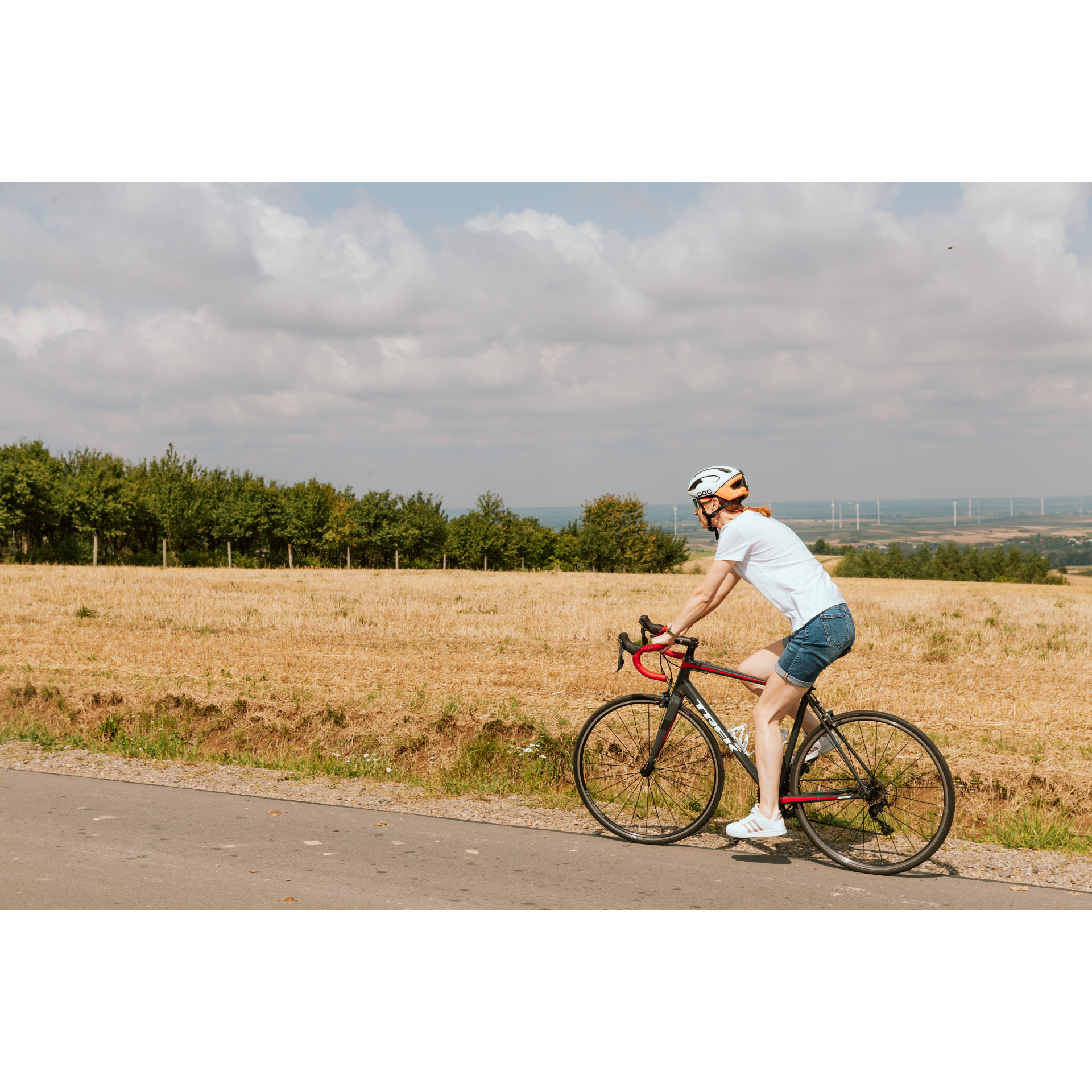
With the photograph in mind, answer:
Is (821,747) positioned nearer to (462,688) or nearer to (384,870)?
(384,870)

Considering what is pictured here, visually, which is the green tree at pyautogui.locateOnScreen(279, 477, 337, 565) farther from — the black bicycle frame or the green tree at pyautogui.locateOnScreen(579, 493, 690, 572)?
the black bicycle frame

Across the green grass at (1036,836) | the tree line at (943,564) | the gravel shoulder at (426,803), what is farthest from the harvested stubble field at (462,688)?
the tree line at (943,564)

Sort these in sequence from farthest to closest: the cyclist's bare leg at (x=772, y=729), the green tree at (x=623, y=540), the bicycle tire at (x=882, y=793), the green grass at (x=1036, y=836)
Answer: the green tree at (x=623, y=540), the green grass at (x=1036, y=836), the cyclist's bare leg at (x=772, y=729), the bicycle tire at (x=882, y=793)

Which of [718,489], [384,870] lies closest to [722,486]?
[718,489]

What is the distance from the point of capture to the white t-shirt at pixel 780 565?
530 cm

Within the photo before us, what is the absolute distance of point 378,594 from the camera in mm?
30641

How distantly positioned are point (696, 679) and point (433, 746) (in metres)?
5.07

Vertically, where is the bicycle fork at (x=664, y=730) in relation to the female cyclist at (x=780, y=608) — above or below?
below

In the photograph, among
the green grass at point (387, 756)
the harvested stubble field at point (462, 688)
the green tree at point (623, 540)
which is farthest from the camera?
the green tree at point (623, 540)

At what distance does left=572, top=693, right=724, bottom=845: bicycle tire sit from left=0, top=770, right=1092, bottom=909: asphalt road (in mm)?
279

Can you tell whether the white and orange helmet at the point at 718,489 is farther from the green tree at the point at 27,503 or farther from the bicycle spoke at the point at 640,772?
the green tree at the point at 27,503

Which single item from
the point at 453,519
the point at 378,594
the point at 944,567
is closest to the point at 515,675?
the point at 378,594

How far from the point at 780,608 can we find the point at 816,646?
0.98 ft

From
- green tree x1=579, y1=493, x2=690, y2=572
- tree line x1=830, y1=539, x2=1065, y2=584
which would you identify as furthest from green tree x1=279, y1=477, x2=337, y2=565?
tree line x1=830, y1=539, x2=1065, y2=584
